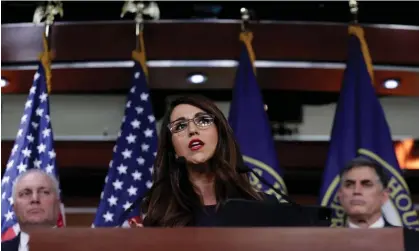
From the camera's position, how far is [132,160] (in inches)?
120

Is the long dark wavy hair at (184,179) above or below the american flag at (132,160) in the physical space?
below

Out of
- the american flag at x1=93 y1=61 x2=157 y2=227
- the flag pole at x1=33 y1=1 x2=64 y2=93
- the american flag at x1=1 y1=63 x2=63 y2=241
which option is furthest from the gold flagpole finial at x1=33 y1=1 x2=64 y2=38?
the american flag at x1=93 y1=61 x2=157 y2=227

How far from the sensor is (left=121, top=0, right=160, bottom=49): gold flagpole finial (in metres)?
3.34

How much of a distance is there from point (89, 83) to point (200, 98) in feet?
7.31

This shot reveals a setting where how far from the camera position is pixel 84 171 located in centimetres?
361

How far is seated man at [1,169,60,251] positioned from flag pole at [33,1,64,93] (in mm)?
883

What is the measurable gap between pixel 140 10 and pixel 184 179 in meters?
2.04

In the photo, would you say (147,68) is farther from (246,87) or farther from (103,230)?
(103,230)

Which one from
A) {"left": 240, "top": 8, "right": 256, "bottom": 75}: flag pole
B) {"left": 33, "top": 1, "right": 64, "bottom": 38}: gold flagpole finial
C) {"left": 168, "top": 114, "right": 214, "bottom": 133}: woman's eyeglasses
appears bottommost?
{"left": 168, "top": 114, "right": 214, "bottom": 133}: woman's eyeglasses

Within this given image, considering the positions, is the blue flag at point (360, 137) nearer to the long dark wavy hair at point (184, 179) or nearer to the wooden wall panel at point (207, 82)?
the wooden wall panel at point (207, 82)

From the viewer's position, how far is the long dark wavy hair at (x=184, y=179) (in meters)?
1.44

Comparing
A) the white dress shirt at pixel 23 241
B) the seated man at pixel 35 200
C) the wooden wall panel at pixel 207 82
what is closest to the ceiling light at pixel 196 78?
the wooden wall panel at pixel 207 82

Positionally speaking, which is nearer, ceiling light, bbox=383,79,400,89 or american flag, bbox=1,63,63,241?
american flag, bbox=1,63,63,241

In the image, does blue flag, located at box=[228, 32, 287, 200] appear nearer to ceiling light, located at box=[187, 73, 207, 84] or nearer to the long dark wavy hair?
ceiling light, located at box=[187, 73, 207, 84]
